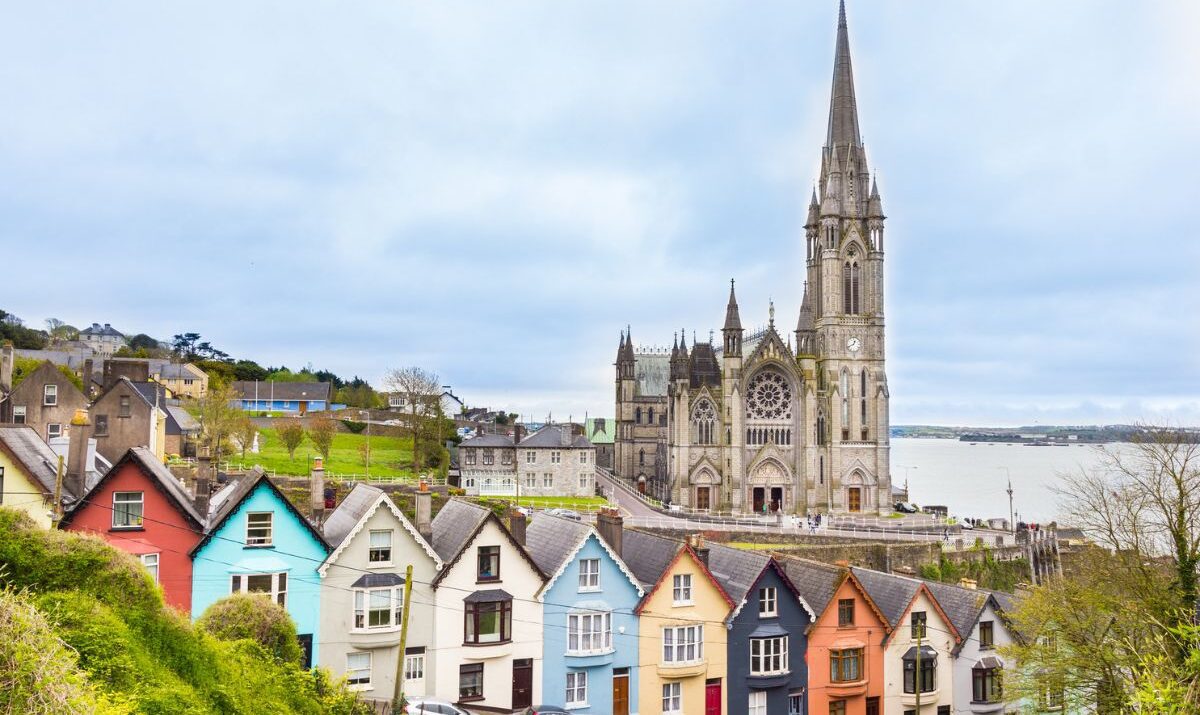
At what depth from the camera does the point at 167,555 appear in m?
24.7

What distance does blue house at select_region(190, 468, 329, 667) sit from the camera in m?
24.8

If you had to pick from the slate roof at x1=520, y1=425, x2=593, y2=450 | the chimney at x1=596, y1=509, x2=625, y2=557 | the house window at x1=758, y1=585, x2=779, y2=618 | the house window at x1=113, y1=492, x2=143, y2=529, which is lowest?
the house window at x1=758, y1=585, x2=779, y2=618

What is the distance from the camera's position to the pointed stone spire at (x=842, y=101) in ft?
276

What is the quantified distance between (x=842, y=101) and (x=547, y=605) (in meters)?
71.4

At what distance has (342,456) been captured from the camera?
81.2 m

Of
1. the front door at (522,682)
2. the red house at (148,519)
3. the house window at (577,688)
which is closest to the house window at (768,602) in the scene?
the house window at (577,688)

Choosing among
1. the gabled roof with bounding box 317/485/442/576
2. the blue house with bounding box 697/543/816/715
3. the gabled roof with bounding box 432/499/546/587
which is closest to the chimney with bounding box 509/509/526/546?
the gabled roof with bounding box 432/499/546/587

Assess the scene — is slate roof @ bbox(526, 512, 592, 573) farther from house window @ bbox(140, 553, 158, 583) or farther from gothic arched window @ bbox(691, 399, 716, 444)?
gothic arched window @ bbox(691, 399, 716, 444)

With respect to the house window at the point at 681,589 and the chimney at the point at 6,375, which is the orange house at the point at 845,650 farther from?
the chimney at the point at 6,375

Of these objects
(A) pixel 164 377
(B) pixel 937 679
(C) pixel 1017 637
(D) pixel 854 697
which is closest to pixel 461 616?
(D) pixel 854 697

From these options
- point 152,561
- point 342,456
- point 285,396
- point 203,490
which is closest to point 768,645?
point 203,490

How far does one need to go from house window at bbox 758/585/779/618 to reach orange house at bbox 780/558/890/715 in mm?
1426

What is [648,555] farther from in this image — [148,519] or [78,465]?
[78,465]

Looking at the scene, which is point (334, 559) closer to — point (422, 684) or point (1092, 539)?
point (422, 684)
